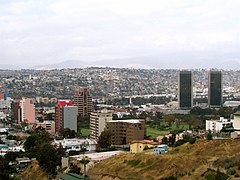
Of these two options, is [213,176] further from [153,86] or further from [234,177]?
[153,86]

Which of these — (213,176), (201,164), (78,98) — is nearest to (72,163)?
(201,164)

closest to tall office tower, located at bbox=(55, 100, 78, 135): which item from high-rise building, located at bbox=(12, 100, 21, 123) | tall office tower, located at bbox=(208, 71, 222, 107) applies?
Answer: high-rise building, located at bbox=(12, 100, 21, 123)

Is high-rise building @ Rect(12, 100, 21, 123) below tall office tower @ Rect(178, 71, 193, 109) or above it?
below

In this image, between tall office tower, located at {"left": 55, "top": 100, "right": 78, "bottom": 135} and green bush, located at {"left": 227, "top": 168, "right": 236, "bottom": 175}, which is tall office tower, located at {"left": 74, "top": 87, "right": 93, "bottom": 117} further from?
green bush, located at {"left": 227, "top": 168, "right": 236, "bottom": 175}

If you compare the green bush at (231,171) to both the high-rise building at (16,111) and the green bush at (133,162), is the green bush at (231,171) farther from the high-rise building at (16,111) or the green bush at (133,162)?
the high-rise building at (16,111)

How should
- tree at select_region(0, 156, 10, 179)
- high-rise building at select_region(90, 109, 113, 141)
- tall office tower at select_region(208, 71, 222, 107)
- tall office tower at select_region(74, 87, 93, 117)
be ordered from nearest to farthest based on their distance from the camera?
tree at select_region(0, 156, 10, 179) → high-rise building at select_region(90, 109, 113, 141) → tall office tower at select_region(74, 87, 93, 117) → tall office tower at select_region(208, 71, 222, 107)

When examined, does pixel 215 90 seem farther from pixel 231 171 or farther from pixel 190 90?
pixel 231 171

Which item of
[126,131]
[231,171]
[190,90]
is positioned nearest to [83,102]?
[126,131]
